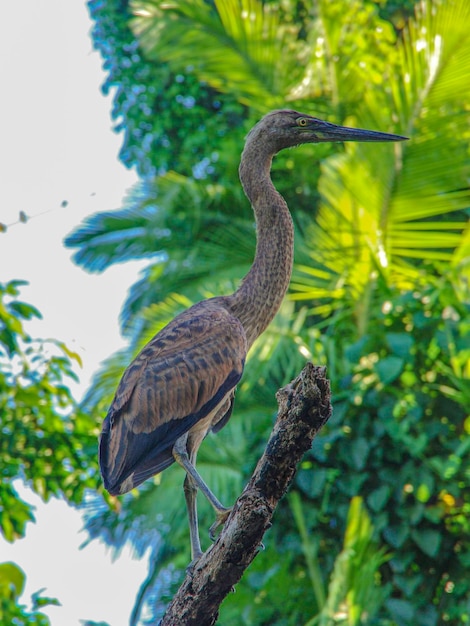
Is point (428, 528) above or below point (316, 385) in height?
below

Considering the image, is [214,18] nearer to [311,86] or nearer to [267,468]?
[311,86]

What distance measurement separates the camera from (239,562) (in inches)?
135

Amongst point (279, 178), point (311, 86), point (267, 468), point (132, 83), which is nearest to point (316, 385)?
point (267, 468)

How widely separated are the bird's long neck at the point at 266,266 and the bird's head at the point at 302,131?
0.91ft

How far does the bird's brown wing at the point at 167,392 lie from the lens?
14.5ft

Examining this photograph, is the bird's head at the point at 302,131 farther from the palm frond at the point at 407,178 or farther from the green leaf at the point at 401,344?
the palm frond at the point at 407,178

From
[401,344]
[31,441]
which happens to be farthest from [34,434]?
[401,344]

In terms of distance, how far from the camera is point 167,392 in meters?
4.54

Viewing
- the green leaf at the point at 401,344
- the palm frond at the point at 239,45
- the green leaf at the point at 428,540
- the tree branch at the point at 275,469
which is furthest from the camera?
the palm frond at the point at 239,45

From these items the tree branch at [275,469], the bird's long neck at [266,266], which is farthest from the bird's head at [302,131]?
the tree branch at [275,469]

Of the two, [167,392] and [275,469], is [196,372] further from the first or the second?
[275,469]

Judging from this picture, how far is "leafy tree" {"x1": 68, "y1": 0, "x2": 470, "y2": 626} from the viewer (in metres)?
7.22

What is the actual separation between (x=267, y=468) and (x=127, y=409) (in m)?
1.33

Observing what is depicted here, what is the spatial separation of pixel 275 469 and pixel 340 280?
16.1 feet
